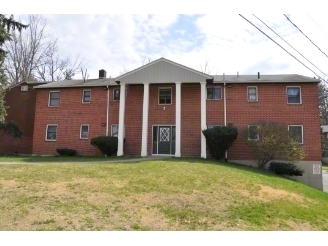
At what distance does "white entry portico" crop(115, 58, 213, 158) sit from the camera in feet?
61.3

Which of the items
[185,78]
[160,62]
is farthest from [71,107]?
[185,78]

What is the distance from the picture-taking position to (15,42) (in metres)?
34.5

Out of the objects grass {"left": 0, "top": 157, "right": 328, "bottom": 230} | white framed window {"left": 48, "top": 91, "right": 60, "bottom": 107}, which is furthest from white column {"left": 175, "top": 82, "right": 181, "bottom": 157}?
white framed window {"left": 48, "top": 91, "right": 60, "bottom": 107}

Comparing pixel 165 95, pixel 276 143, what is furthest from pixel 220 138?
pixel 165 95

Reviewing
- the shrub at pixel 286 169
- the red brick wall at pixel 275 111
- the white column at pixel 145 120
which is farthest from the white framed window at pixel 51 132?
the shrub at pixel 286 169

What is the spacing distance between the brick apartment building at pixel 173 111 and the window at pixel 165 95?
0.24ft

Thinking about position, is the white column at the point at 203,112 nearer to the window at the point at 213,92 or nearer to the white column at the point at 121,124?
the window at the point at 213,92

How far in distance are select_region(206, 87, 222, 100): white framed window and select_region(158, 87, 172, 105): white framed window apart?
2734 millimetres

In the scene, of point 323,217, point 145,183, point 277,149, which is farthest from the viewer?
point 277,149

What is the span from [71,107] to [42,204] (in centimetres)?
1503

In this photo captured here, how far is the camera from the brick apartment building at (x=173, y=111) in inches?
738

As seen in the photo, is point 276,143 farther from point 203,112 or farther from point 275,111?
point 203,112
